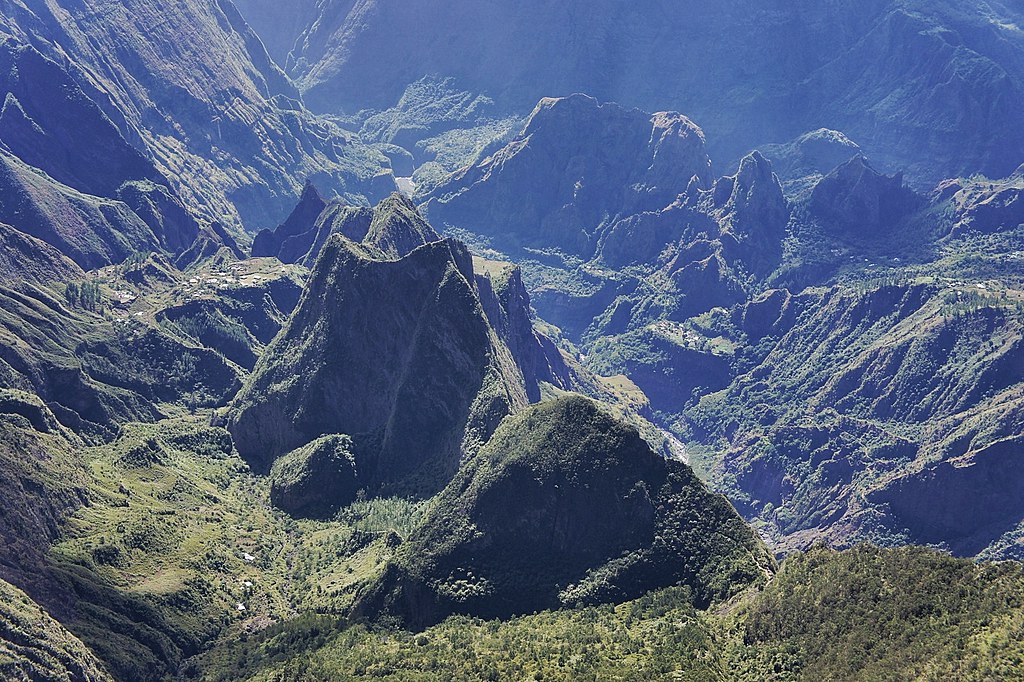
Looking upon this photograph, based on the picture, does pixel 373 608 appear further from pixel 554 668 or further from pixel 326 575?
pixel 554 668

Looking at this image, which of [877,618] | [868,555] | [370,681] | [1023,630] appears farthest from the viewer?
[370,681]

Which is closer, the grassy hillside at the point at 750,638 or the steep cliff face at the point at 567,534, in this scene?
the grassy hillside at the point at 750,638

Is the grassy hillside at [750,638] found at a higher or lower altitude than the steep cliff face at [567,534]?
lower

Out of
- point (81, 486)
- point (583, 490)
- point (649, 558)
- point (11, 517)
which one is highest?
point (81, 486)

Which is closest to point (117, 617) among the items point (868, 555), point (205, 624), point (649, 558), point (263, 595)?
point (205, 624)

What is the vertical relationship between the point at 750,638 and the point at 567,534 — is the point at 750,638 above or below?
below

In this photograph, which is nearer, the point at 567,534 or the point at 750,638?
Result: the point at 750,638

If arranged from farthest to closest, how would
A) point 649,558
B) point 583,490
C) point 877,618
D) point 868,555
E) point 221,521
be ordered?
point 221,521 → point 583,490 → point 649,558 → point 868,555 → point 877,618

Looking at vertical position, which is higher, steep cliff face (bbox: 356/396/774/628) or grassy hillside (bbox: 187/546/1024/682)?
steep cliff face (bbox: 356/396/774/628)
